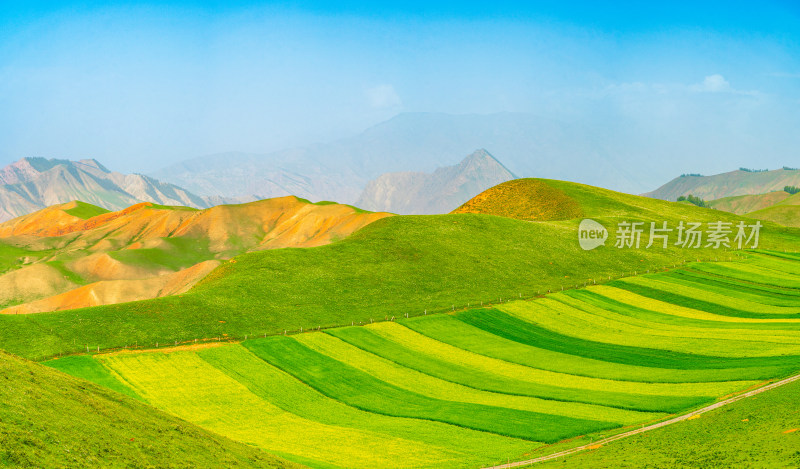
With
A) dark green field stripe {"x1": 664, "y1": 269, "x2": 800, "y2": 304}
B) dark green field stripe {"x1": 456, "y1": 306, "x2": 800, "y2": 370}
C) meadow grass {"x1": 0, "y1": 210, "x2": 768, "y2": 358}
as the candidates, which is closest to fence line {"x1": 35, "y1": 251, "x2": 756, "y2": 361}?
meadow grass {"x1": 0, "y1": 210, "x2": 768, "y2": 358}

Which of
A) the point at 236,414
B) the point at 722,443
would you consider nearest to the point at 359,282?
the point at 236,414

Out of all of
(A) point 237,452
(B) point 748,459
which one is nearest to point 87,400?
(A) point 237,452

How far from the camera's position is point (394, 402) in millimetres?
62781

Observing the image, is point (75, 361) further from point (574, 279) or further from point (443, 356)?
point (574, 279)

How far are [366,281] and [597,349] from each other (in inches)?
1683

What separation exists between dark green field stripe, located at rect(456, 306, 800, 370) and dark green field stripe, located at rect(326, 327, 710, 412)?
1298 cm

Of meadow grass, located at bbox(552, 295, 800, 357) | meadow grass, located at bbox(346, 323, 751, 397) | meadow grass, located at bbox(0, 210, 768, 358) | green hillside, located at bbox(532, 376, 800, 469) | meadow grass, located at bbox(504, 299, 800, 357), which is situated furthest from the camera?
meadow grass, located at bbox(0, 210, 768, 358)

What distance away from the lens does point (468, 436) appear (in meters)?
51.8

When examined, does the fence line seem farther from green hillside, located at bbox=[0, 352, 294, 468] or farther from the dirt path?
the dirt path

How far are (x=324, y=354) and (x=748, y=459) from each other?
167 feet

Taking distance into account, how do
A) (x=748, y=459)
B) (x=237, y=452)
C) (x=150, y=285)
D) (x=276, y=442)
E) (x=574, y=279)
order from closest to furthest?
(x=748, y=459), (x=237, y=452), (x=276, y=442), (x=574, y=279), (x=150, y=285)

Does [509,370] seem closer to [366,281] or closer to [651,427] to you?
[651,427]

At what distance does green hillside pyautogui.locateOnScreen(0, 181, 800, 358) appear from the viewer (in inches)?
3115

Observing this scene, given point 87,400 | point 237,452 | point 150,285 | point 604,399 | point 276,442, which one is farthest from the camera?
point 150,285
